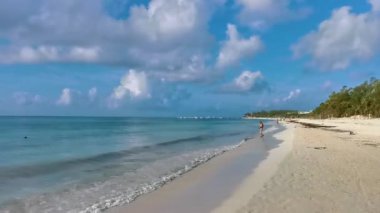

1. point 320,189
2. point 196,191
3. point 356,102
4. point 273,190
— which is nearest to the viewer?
point 273,190

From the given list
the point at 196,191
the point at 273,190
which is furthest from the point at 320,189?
the point at 196,191

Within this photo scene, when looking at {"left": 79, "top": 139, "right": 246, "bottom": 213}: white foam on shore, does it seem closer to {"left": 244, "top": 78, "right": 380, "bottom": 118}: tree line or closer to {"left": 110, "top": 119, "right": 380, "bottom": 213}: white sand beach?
{"left": 110, "top": 119, "right": 380, "bottom": 213}: white sand beach

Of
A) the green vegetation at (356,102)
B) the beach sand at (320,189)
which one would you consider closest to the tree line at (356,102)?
the green vegetation at (356,102)

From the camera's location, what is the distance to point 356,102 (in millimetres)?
125875

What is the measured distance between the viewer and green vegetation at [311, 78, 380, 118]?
10556cm

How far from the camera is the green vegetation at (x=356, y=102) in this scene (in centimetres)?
10556

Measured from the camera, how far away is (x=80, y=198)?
11.9 meters

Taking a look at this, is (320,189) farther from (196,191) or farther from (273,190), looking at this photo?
(196,191)

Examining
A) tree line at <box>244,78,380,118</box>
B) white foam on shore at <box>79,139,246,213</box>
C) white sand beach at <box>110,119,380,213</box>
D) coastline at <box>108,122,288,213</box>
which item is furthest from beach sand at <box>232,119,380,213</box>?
tree line at <box>244,78,380,118</box>

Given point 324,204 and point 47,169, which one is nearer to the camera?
point 324,204

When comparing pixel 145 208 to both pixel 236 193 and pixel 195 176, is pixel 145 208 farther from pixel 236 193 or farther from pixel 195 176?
pixel 195 176

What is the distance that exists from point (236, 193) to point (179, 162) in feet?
31.9

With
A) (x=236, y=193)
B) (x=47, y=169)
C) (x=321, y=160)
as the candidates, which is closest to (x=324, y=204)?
(x=236, y=193)

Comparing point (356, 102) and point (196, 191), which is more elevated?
point (356, 102)
